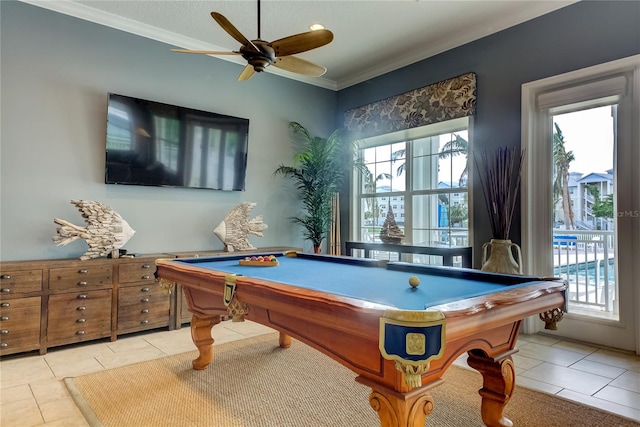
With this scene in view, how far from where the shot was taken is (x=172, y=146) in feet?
13.0

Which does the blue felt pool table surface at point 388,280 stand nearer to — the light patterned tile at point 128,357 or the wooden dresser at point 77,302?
the light patterned tile at point 128,357

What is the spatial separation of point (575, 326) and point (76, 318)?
4253 millimetres

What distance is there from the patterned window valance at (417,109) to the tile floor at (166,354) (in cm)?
238

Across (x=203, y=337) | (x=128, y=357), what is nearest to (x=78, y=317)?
(x=128, y=357)

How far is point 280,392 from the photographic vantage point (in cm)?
228

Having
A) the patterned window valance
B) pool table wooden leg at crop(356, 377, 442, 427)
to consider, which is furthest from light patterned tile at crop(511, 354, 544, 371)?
the patterned window valance

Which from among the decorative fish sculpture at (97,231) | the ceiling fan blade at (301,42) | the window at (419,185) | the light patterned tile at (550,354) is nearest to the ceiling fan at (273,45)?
the ceiling fan blade at (301,42)

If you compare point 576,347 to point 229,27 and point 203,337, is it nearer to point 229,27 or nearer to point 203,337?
point 203,337

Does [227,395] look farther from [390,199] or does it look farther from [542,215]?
[390,199]

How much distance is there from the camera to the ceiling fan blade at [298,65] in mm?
2529

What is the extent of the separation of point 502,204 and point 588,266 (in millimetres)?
952

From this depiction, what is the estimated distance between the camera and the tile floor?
209 centimetres

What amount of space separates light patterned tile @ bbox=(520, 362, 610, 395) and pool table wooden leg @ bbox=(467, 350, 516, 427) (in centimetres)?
84

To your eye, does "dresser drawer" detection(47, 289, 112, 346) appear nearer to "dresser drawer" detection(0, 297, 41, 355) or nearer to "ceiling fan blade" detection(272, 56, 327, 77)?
"dresser drawer" detection(0, 297, 41, 355)
